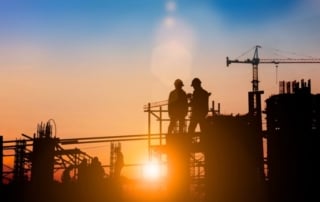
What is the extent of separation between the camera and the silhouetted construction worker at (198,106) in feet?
50.4

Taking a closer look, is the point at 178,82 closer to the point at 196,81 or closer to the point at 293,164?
the point at 196,81

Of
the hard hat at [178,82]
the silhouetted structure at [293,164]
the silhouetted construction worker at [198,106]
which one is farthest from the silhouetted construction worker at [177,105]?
the silhouetted structure at [293,164]

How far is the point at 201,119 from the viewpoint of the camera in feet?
50.4

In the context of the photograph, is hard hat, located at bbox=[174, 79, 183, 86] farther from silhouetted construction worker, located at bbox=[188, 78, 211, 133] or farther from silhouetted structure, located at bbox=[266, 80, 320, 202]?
silhouetted structure, located at bbox=[266, 80, 320, 202]

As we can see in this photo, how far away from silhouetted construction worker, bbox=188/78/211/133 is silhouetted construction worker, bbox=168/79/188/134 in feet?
1.40

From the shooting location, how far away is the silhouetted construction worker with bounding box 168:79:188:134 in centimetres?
1576

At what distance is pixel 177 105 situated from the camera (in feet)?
52.0

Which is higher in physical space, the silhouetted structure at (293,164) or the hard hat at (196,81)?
the hard hat at (196,81)

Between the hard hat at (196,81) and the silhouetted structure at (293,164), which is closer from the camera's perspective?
the hard hat at (196,81)

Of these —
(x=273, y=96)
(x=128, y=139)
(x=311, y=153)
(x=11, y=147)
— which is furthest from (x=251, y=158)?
(x=273, y=96)

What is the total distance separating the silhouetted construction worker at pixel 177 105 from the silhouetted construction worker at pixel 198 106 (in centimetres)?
43

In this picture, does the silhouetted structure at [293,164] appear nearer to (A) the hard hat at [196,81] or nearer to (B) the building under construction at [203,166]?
(B) the building under construction at [203,166]

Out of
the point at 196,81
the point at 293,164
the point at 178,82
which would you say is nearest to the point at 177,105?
the point at 178,82

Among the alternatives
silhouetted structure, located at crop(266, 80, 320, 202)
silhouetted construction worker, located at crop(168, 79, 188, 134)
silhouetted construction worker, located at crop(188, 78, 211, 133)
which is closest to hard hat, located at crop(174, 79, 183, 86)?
silhouetted construction worker, located at crop(168, 79, 188, 134)
